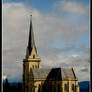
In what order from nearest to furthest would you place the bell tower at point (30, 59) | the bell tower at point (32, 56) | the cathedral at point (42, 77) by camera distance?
the cathedral at point (42, 77), the bell tower at point (30, 59), the bell tower at point (32, 56)

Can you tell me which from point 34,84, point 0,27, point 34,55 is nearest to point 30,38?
point 34,55

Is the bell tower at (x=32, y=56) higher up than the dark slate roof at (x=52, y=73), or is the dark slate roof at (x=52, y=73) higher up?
the bell tower at (x=32, y=56)

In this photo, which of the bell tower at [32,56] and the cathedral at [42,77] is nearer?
the cathedral at [42,77]

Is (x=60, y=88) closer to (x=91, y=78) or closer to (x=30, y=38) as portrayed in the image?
(x=30, y=38)

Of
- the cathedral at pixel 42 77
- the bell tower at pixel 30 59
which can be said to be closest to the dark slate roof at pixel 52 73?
the cathedral at pixel 42 77

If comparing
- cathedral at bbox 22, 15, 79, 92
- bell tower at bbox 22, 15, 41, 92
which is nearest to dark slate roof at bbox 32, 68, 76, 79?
cathedral at bbox 22, 15, 79, 92

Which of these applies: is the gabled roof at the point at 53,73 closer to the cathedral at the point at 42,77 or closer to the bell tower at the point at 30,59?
the cathedral at the point at 42,77

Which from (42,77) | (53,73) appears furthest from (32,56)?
(53,73)

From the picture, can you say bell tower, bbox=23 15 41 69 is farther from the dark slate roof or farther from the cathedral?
the dark slate roof
